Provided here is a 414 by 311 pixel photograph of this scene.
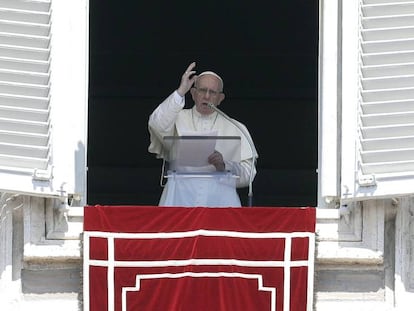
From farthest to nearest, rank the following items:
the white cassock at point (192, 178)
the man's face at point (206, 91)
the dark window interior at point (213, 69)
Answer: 1. the dark window interior at point (213, 69)
2. the man's face at point (206, 91)
3. the white cassock at point (192, 178)

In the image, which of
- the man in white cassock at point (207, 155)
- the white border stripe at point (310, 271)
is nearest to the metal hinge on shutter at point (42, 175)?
the man in white cassock at point (207, 155)

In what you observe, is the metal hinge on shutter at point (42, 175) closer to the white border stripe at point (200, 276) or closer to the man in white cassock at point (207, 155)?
the white border stripe at point (200, 276)

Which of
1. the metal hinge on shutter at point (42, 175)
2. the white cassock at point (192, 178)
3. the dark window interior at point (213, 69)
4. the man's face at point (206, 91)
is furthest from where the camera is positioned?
the dark window interior at point (213, 69)

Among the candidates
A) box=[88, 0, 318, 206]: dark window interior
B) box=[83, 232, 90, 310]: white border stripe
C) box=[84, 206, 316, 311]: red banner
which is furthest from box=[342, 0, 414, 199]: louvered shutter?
box=[88, 0, 318, 206]: dark window interior

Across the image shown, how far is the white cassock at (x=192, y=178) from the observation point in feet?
30.2

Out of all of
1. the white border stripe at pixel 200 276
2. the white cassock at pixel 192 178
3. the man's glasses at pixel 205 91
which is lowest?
the white border stripe at pixel 200 276

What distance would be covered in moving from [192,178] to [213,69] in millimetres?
2950

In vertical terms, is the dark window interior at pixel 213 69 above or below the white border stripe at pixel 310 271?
above

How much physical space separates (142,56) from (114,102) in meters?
0.31

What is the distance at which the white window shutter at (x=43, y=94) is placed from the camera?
854 centimetres

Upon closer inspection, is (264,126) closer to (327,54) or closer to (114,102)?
(114,102)

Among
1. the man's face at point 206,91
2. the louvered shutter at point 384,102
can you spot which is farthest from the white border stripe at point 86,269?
the man's face at point 206,91

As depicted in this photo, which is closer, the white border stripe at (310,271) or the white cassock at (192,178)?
the white border stripe at (310,271)

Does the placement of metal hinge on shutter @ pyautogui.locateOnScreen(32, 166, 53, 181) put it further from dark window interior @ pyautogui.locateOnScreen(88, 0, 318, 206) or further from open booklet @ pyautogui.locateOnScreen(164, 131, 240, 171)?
dark window interior @ pyautogui.locateOnScreen(88, 0, 318, 206)
